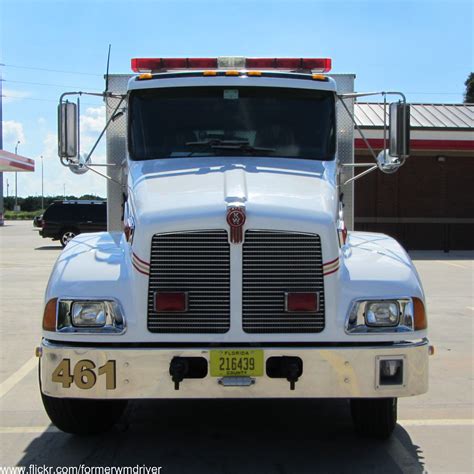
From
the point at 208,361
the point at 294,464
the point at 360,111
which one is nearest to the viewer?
the point at 208,361

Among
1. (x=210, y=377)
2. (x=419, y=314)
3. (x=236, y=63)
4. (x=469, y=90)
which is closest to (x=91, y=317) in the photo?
(x=210, y=377)

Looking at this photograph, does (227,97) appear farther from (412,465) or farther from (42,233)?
(42,233)

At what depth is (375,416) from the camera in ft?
16.0

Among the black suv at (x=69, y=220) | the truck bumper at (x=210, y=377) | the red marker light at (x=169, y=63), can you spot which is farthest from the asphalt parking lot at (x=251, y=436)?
the black suv at (x=69, y=220)

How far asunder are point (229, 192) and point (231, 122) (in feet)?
4.01

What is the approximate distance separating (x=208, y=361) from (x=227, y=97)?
2419 millimetres

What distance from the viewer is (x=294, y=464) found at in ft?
14.8

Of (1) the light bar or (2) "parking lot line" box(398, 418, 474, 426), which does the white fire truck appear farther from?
(1) the light bar

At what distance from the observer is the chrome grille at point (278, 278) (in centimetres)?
425

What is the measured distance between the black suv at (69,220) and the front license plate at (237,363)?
22291 mm

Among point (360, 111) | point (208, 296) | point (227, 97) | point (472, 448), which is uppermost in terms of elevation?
point (360, 111)

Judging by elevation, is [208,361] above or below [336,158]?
below

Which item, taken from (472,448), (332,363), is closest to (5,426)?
(332,363)

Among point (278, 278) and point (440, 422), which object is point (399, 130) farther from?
point (440, 422)
